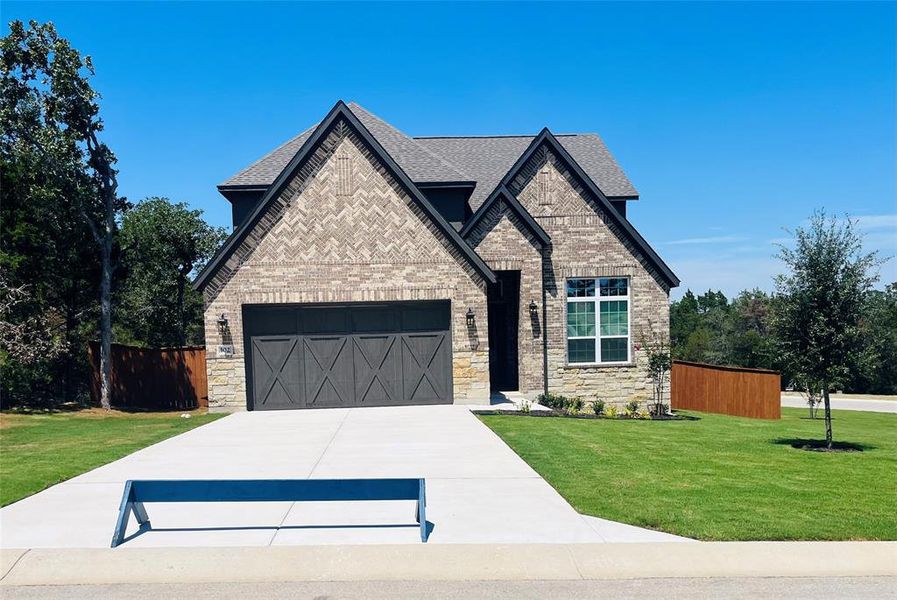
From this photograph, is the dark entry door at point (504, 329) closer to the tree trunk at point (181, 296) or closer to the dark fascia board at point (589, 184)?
the dark fascia board at point (589, 184)

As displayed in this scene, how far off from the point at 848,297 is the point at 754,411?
37.3ft

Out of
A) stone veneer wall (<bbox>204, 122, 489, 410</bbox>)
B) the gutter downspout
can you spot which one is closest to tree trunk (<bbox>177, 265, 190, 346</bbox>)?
stone veneer wall (<bbox>204, 122, 489, 410</bbox>)

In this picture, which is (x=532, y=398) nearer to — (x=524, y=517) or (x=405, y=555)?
(x=524, y=517)

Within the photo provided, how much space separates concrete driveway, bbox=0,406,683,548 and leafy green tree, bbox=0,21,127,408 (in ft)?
37.4

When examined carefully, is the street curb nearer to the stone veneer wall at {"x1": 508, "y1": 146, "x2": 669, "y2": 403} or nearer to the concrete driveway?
the concrete driveway

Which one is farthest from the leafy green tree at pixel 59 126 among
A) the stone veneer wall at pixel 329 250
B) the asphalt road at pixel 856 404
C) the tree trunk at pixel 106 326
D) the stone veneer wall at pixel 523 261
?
the asphalt road at pixel 856 404

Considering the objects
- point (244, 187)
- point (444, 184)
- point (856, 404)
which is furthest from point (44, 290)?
point (856, 404)

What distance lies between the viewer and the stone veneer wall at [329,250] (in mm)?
19734

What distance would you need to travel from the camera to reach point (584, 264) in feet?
73.7

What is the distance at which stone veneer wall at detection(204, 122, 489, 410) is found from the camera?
1973 cm

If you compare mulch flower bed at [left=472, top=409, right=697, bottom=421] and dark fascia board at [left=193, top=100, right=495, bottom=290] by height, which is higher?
dark fascia board at [left=193, top=100, right=495, bottom=290]

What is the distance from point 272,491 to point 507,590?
2884 mm

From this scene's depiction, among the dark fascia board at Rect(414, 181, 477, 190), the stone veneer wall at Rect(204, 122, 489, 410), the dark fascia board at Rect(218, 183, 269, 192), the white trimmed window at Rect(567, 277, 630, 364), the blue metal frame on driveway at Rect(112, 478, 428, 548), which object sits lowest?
the blue metal frame on driveway at Rect(112, 478, 428, 548)

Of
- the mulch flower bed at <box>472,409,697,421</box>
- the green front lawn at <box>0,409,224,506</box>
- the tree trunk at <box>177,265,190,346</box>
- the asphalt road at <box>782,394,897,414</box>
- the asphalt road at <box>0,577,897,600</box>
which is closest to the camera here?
the asphalt road at <box>0,577,897,600</box>
